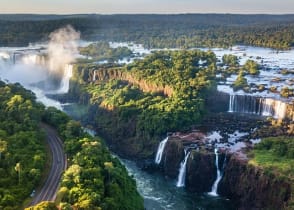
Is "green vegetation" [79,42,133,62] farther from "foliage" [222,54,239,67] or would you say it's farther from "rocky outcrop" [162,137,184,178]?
"rocky outcrop" [162,137,184,178]

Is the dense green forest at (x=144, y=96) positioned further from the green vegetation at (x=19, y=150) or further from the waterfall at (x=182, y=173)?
the green vegetation at (x=19, y=150)

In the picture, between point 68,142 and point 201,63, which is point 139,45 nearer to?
point 201,63

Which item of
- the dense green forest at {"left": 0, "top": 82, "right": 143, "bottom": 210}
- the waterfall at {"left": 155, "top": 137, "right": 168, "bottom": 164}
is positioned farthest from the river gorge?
the dense green forest at {"left": 0, "top": 82, "right": 143, "bottom": 210}

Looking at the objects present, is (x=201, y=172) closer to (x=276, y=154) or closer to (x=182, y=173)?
(x=182, y=173)

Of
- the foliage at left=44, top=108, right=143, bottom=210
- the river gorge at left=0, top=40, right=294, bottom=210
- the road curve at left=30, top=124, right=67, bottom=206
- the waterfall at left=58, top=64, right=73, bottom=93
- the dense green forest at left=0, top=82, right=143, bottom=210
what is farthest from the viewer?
the waterfall at left=58, top=64, right=73, bottom=93

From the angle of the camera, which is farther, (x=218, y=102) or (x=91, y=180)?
(x=218, y=102)

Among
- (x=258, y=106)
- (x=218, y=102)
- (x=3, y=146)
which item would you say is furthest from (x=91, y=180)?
(x=218, y=102)

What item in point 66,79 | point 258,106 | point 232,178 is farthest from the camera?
point 66,79
